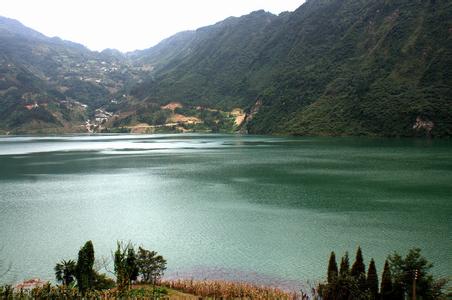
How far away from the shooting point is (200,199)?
70625 millimetres

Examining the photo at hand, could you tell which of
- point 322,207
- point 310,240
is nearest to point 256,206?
point 322,207

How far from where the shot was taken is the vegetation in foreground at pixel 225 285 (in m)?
27.4

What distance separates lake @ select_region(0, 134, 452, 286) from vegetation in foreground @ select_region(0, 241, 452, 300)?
14.6 feet

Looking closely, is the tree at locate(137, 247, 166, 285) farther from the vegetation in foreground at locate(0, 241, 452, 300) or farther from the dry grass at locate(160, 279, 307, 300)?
the dry grass at locate(160, 279, 307, 300)

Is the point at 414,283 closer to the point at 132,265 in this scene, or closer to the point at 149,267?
the point at 149,267

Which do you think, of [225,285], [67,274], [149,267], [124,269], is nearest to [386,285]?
[225,285]

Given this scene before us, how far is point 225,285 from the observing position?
31.7m

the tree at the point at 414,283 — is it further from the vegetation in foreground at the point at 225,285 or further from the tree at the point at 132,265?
the tree at the point at 132,265

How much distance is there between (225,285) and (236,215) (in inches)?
1075

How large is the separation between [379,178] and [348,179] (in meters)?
6.20

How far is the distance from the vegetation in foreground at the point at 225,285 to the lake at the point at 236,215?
14.6 feet

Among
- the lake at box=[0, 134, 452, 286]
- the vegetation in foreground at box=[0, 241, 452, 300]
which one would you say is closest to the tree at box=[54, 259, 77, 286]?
the vegetation in foreground at box=[0, 241, 452, 300]

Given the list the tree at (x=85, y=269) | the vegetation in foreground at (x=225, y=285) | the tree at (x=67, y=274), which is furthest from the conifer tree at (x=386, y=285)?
the tree at (x=67, y=274)

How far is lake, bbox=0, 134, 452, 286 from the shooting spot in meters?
41.2
